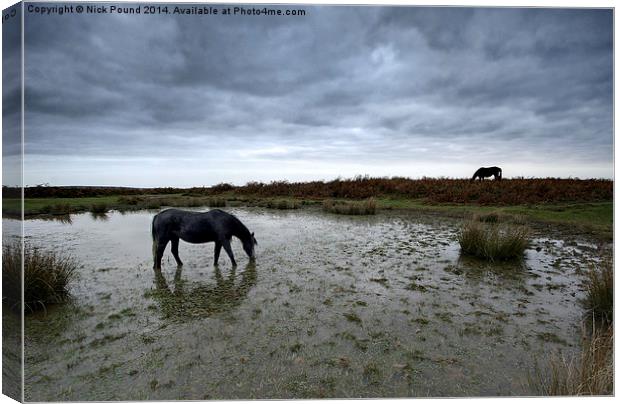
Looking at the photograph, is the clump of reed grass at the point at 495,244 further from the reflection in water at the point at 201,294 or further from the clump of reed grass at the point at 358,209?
the clump of reed grass at the point at 358,209

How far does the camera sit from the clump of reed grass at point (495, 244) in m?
6.23

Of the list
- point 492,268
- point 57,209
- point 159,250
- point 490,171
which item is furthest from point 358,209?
point 57,209

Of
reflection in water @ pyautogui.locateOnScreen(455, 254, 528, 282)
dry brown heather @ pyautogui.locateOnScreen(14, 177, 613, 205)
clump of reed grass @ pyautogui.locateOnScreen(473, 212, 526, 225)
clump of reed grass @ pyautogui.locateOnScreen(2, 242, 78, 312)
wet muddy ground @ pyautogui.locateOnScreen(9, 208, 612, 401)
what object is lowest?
wet muddy ground @ pyautogui.locateOnScreen(9, 208, 612, 401)

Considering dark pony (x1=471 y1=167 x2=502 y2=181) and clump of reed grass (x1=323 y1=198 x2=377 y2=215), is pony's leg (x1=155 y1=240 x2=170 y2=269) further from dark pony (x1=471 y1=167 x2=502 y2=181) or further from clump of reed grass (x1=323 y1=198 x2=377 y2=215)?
clump of reed grass (x1=323 y1=198 x2=377 y2=215)

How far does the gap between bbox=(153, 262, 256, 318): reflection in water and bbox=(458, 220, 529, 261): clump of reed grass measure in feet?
15.7

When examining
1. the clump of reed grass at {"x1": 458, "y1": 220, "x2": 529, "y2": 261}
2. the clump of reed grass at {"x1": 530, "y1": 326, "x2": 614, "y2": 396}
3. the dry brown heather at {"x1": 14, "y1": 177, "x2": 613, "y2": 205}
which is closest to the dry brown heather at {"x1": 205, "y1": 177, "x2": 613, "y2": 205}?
the dry brown heather at {"x1": 14, "y1": 177, "x2": 613, "y2": 205}

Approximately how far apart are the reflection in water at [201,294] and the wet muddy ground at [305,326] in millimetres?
26

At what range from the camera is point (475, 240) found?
659 centimetres

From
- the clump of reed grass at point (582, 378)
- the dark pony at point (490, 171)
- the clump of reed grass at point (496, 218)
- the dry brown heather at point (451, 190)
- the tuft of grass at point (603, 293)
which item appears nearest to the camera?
the clump of reed grass at point (582, 378)

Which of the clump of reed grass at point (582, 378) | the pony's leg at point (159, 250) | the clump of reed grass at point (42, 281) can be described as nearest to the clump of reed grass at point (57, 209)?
the pony's leg at point (159, 250)

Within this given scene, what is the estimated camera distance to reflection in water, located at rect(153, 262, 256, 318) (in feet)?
12.9

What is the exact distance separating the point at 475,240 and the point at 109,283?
23.5ft

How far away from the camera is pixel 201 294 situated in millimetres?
4523

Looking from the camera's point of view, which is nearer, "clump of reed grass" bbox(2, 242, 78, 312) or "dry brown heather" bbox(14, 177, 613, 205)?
"clump of reed grass" bbox(2, 242, 78, 312)
